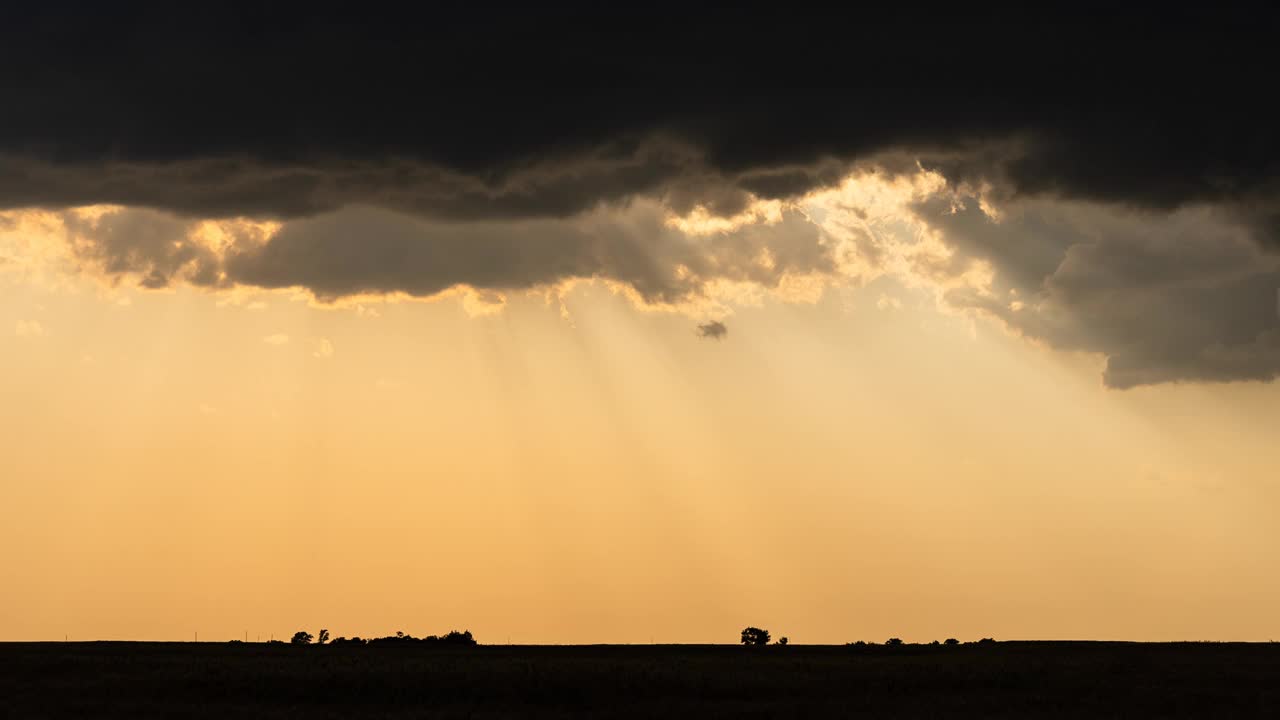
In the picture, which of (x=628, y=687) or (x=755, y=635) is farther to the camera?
(x=755, y=635)

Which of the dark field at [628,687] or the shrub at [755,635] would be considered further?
the shrub at [755,635]

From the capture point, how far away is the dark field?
79.3m

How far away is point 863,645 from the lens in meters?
142

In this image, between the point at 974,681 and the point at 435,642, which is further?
the point at 435,642

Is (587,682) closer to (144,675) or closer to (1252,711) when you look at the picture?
(144,675)

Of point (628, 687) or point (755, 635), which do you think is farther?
point (755, 635)

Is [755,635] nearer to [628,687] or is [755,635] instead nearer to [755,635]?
Result: [755,635]

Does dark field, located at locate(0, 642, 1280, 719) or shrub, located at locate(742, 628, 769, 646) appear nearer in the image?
dark field, located at locate(0, 642, 1280, 719)

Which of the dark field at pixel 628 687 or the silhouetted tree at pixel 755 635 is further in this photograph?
the silhouetted tree at pixel 755 635

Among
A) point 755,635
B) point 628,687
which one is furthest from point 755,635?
point 628,687

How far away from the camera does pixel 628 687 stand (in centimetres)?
8612

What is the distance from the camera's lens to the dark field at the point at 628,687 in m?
79.3

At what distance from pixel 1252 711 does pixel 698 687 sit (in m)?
26.0

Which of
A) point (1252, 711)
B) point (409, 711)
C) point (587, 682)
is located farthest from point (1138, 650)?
point (409, 711)
